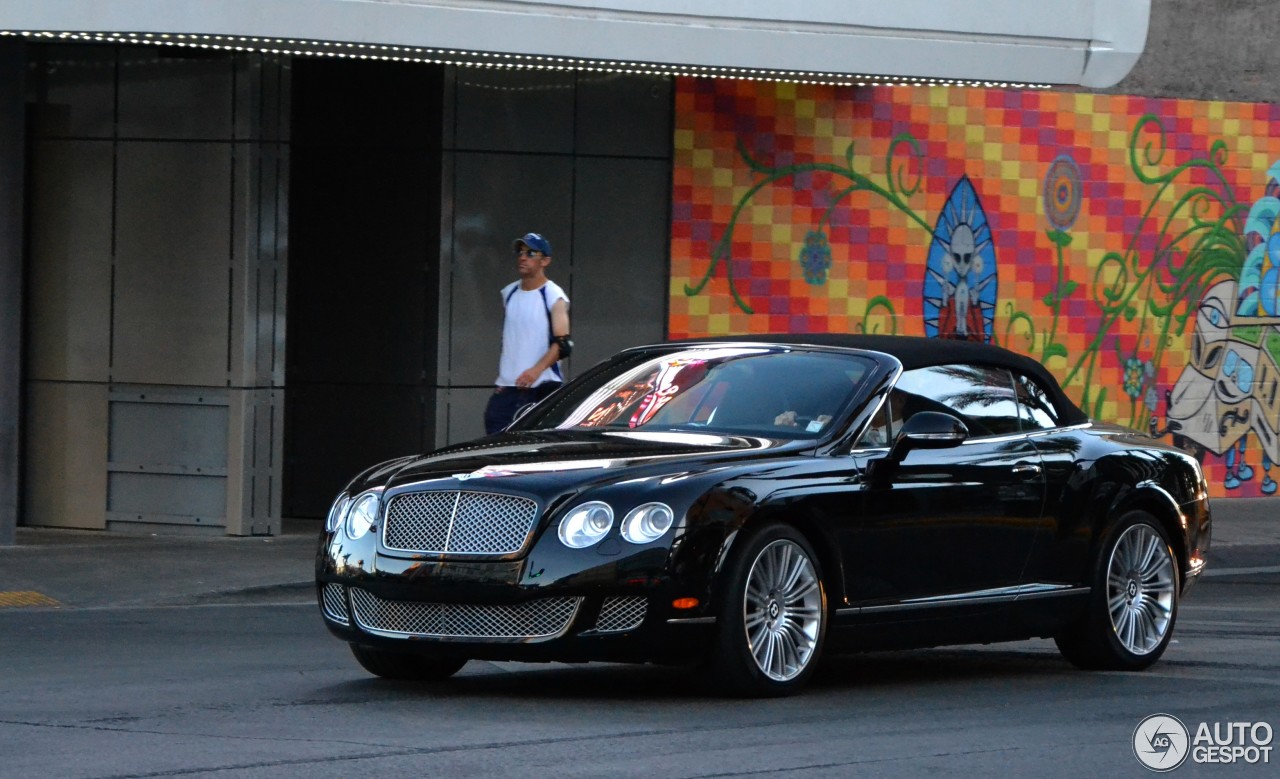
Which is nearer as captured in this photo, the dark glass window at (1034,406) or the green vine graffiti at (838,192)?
the dark glass window at (1034,406)

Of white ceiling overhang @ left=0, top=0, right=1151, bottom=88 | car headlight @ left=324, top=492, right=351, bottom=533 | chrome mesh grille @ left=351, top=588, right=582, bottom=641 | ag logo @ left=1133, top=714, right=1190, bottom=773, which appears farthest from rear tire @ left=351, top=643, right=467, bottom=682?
white ceiling overhang @ left=0, top=0, right=1151, bottom=88

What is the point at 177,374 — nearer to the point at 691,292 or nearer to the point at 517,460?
the point at 691,292

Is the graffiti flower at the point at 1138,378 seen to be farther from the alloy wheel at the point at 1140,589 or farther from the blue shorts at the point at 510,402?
the alloy wheel at the point at 1140,589

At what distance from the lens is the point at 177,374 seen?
614 inches

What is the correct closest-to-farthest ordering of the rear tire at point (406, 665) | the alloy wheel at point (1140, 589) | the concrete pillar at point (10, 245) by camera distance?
the rear tire at point (406, 665)
the alloy wheel at point (1140, 589)
the concrete pillar at point (10, 245)

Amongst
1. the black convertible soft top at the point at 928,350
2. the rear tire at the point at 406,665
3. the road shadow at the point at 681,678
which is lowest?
the road shadow at the point at 681,678

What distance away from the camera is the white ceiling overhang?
43.8 ft

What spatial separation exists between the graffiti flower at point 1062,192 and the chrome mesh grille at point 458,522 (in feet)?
37.9

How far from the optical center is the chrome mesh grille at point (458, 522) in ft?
26.7

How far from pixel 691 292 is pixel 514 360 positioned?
12.4ft

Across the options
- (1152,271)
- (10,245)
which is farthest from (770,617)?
(1152,271)

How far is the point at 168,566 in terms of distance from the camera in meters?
13.6

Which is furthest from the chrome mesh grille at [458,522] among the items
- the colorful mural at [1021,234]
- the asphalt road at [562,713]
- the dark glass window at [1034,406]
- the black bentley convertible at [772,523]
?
the colorful mural at [1021,234]

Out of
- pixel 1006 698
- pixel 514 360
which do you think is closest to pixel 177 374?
pixel 514 360
